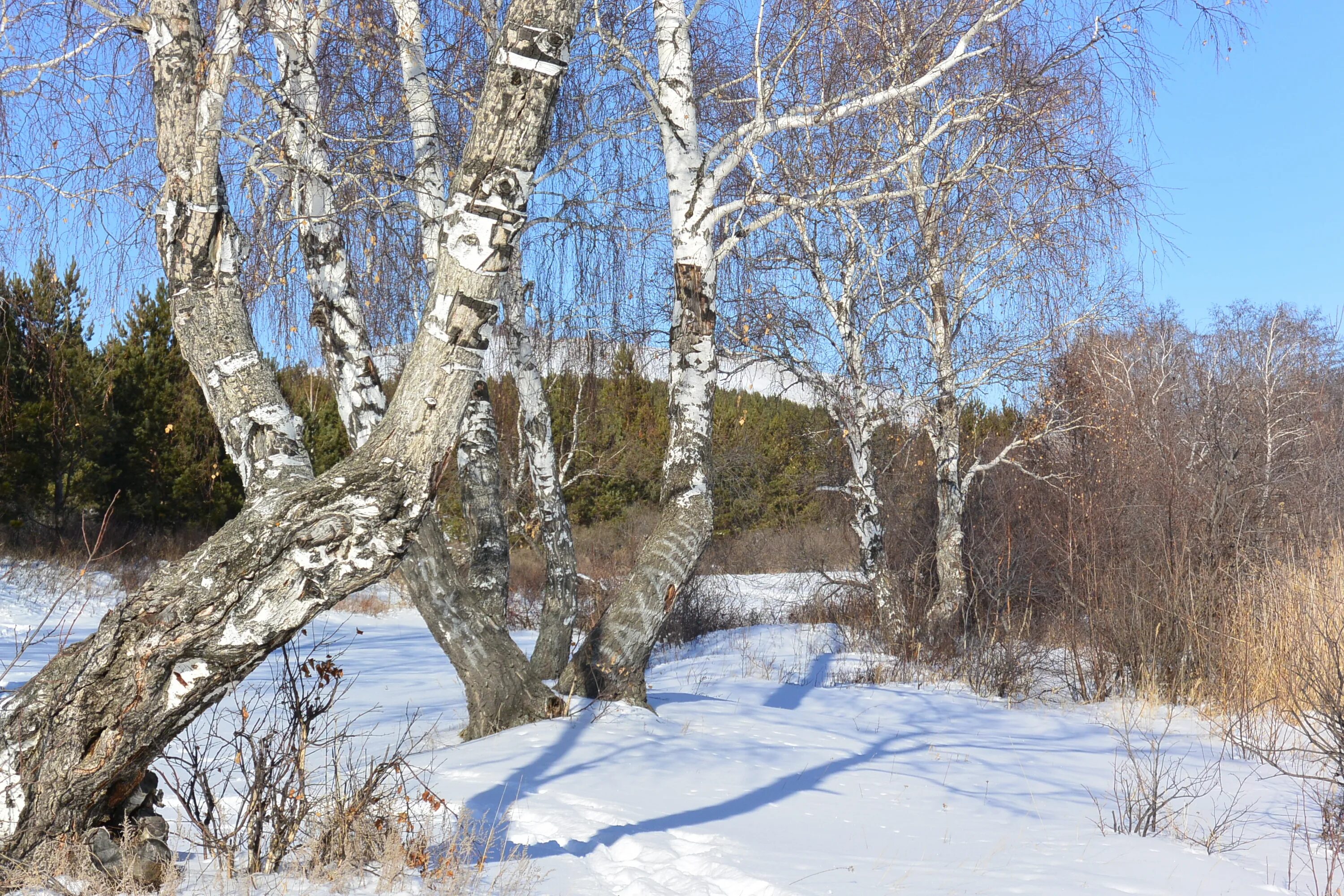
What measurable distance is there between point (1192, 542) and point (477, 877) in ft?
23.0

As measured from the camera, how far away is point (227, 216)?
3002mm

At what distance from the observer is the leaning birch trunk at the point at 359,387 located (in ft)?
14.1

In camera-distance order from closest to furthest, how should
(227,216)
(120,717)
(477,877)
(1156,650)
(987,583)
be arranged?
1. (120,717)
2. (477,877)
3. (227,216)
4. (1156,650)
5. (987,583)

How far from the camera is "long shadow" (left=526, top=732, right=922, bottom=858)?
3080mm

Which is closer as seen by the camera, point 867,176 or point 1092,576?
point 867,176

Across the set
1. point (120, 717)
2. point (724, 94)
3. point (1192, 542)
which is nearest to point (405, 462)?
point (120, 717)

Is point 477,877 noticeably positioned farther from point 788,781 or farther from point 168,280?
point 168,280

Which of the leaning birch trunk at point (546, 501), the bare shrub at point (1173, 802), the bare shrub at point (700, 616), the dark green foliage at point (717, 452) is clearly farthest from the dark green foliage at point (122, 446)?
the bare shrub at point (1173, 802)

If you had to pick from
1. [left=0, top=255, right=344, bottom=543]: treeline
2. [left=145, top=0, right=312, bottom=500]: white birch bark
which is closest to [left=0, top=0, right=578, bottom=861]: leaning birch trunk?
[left=145, top=0, right=312, bottom=500]: white birch bark

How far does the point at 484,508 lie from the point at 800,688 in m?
2.76

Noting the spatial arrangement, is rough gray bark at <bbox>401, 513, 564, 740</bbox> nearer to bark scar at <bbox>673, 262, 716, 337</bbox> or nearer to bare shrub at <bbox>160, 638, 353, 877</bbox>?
bare shrub at <bbox>160, 638, 353, 877</bbox>

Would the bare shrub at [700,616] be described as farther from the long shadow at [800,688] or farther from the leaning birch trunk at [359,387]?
the leaning birch trunk at [359,387]

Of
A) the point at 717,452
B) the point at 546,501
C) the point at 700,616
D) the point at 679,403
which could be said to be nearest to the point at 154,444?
the point at 717,452

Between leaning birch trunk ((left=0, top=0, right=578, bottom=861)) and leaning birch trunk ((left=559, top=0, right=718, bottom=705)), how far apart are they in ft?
7.61
